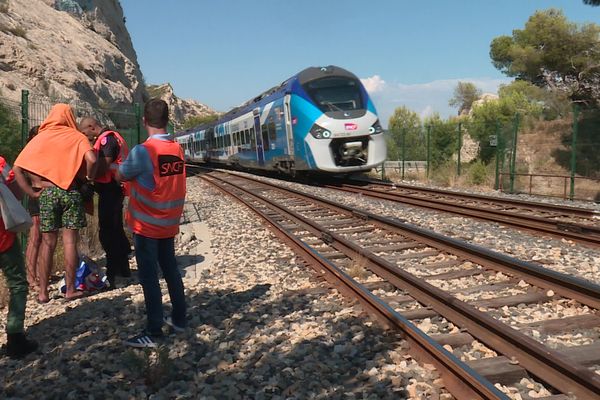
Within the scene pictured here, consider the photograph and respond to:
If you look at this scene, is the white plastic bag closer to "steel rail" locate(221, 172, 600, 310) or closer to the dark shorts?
the dark shorts

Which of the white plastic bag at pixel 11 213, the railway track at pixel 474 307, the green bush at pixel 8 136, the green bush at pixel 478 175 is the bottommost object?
the green bush at pixel 478 175

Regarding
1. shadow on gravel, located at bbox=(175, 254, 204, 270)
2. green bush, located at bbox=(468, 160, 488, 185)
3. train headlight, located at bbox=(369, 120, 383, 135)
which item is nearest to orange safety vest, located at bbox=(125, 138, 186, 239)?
shadow on gravel, located at bbox=(175, 254, 204, 270)

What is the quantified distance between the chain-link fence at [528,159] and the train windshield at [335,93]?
4929 millimetres

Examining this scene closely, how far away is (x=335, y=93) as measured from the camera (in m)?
15.8

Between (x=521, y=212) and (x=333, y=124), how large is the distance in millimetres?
6237

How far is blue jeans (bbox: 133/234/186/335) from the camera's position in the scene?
4070mm

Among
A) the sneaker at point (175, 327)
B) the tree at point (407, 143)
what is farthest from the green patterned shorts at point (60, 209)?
the tree at point (407, 143)

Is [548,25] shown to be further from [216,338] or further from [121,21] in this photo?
[121,21]

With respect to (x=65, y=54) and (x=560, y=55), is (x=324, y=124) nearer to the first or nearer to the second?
(x=65, y=54)

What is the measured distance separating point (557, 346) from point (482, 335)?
51cm

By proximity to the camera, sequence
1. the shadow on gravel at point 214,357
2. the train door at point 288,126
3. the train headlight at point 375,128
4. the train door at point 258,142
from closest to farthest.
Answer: the shadow on gravel at point 214,357
the train headlight at point 375,128
the train door at point 288,126
the train door at point 258,142

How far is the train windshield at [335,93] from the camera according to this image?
15453 millimetres

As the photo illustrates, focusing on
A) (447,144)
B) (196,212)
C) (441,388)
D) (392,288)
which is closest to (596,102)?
(447,144)

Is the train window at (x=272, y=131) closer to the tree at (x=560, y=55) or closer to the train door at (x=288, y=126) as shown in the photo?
the train door at (x=288, y=126)
